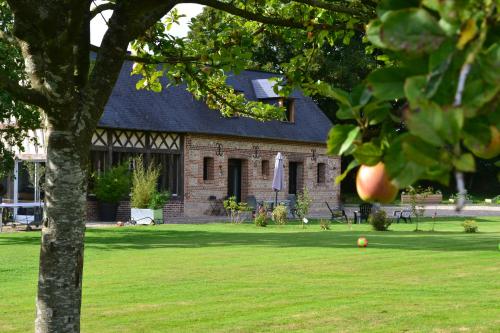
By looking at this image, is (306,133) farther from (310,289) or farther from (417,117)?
(417,117)

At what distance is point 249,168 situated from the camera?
112ft

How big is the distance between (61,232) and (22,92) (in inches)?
31.6

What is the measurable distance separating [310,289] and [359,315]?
2.02 m

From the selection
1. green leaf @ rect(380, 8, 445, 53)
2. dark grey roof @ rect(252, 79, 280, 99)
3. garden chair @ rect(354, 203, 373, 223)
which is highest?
dark grey roof @ rect(252, 79, 280, 99)

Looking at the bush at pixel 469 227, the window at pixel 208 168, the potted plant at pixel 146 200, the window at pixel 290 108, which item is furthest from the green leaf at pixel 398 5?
the window at pixel 290 108

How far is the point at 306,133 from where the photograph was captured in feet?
122

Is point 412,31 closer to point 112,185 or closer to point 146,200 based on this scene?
point 146,200

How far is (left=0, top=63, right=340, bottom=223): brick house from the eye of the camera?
1152 inches

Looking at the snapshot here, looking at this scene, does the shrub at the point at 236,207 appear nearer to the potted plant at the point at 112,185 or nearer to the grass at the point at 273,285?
the potted plant at the point at 112,185

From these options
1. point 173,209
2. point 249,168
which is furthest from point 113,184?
point 249,168

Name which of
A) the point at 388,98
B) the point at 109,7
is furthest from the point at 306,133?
the point at 388,98

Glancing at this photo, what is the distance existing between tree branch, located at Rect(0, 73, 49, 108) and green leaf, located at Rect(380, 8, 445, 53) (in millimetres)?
3216

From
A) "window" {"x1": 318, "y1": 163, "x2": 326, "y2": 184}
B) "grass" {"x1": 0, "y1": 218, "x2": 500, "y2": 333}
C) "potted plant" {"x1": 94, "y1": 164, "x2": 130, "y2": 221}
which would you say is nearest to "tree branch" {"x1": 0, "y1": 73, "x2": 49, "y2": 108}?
"grass" {"x1": 0, "y1": 218, "x2": 500, "y2": 333}

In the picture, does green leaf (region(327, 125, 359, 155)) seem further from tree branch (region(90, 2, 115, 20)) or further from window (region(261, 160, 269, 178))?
window (region(261, 160, 269, 178))
